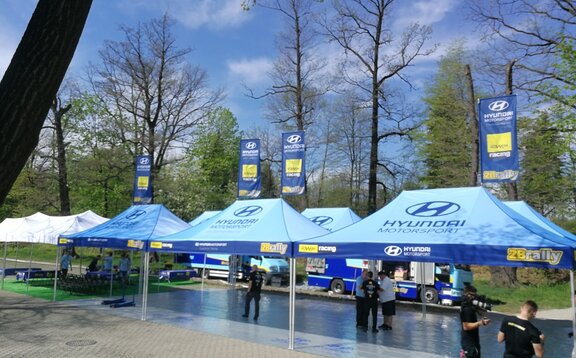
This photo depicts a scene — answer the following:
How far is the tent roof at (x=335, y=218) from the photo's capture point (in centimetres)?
2083

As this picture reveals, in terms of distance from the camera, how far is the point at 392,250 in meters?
10.3

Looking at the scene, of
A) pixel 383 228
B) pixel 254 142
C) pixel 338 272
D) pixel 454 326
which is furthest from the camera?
pixel 338 272

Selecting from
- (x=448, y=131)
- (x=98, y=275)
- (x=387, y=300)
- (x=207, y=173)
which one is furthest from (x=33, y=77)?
(x=207, y=173)

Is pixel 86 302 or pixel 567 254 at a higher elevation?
pixel 567 254

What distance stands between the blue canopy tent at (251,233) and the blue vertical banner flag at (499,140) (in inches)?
183

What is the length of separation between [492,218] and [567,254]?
2030 mm

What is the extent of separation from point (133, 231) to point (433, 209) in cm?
1012

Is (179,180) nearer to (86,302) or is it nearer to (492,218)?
(86,302)

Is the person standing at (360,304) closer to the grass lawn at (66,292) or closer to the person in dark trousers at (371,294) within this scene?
the person in dark trousers at (371,294)

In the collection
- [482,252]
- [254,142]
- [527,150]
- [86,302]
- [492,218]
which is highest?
[527,150]

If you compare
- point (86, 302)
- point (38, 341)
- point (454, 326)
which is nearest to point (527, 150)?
point (454, 326)

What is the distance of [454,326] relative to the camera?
15055mm

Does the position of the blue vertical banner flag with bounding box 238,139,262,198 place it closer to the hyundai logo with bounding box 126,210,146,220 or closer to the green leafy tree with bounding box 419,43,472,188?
the hyundai logo with bounding box 126,210,146,220

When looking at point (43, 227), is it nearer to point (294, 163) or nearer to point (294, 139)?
point (294, 163)
